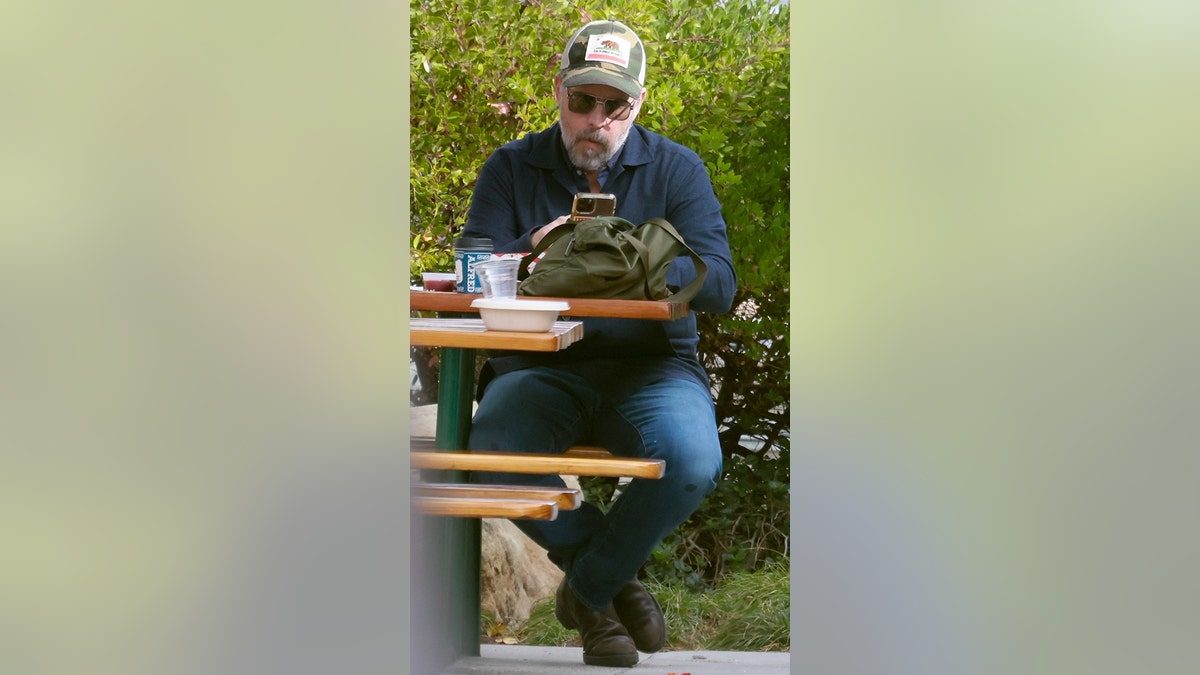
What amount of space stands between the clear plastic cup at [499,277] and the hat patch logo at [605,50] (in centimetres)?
89

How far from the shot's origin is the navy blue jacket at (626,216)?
334 centimetres

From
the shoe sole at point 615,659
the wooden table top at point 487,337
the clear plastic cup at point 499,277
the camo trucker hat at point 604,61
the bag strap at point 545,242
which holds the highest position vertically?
the camo trucker hat at point 604,61

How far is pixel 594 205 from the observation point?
11.3 feet

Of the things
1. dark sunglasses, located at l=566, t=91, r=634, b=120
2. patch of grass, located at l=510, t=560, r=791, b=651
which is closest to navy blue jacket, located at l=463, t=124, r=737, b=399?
dark sunglasses, located at l=566, t=91, r=634, b=120

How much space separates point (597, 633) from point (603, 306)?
0.95 metres

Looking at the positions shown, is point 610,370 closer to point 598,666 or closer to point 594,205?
point 594,205

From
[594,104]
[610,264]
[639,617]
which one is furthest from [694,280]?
[639,617]

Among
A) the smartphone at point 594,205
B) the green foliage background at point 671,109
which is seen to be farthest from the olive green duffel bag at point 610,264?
the green foliage background at point 671,109

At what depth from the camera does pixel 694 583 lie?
15.0ft

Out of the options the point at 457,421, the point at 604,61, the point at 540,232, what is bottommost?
the point at 457,421

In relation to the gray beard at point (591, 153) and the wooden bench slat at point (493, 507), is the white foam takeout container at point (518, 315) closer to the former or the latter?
the wooden bench slat at point (493, 507)

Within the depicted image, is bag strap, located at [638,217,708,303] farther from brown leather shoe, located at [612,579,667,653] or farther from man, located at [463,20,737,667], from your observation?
brown leather shoe, located at [612,579,667,653]
